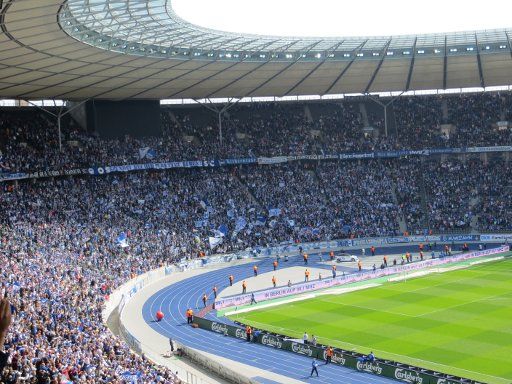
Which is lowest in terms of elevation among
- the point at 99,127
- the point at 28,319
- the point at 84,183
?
the point at 28,319

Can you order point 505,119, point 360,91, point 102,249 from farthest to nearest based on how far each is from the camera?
point 505,119
point 360,91
point 102,249

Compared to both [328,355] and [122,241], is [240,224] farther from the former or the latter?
[328,355]

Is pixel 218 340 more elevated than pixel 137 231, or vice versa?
pixel 137 231

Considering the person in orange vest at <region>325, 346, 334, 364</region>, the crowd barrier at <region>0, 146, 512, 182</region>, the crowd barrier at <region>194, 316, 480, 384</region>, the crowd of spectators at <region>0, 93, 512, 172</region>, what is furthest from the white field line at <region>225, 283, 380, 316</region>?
the crowd of spectators at <region>0, 93, 512, 172</region>

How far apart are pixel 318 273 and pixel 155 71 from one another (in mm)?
17722

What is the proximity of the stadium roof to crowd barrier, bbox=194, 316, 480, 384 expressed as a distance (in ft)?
51.2

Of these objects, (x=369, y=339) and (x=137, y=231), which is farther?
(x=137, y=231)

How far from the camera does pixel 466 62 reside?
52.8 m

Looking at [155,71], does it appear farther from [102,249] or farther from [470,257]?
[470,257]

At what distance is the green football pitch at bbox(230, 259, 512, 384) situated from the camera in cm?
2748

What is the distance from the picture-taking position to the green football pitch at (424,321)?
27.5 m

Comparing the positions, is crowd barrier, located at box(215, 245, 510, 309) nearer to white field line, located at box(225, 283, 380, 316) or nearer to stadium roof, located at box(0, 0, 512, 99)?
white field line, located at box(225, 283, 380, 316)

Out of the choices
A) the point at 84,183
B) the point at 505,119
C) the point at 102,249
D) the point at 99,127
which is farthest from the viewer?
the point at 505,119

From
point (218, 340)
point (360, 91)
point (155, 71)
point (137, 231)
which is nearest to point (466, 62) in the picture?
point (360, 91)
